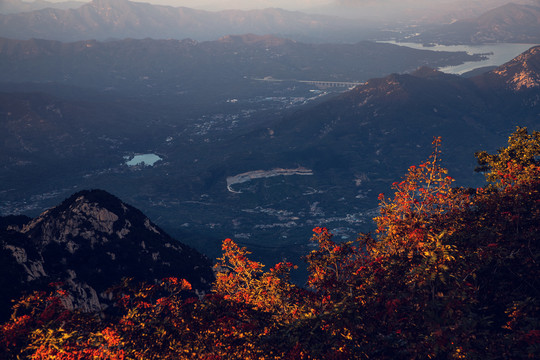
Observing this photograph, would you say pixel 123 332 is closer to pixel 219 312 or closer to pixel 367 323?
pixel 219 312

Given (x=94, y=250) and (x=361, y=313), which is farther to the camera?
(x=94, y=250)

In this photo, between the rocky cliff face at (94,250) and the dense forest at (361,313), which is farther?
the rocky cliff face at (94,250)

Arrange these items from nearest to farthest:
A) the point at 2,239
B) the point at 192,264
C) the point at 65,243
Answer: the point at 2,239 → the point at 65,243 → the point at 192,264

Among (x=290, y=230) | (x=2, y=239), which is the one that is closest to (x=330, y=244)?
(x=2, y=239)

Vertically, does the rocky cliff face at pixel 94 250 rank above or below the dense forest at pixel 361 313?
below

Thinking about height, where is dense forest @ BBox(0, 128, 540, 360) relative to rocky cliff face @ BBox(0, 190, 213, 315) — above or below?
above
